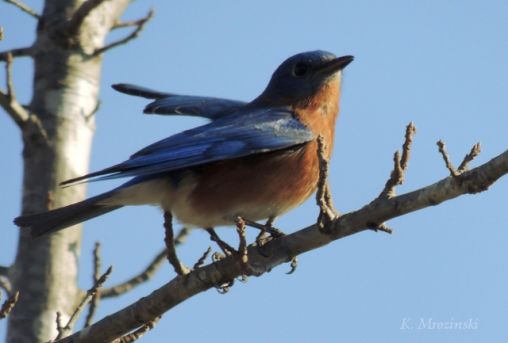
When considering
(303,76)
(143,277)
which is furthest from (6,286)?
(303,76)

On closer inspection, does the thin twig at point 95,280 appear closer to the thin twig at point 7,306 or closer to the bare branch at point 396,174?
the thin twig at point 7,306

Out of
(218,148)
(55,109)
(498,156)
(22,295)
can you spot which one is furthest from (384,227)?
(55,109)

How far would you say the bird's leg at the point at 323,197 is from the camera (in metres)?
5.01

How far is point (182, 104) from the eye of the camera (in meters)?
7.92

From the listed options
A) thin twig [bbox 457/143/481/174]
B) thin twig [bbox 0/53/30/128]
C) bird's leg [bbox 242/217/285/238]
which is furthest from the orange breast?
thin twig [bbox 457/143/481/174]

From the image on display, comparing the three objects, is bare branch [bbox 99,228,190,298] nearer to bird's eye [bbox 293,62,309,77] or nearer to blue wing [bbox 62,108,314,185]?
blue wing [bbox 62,108,314,185]

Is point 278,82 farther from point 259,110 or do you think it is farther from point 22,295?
point 22,295

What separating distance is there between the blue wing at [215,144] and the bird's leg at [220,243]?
0.47 meters

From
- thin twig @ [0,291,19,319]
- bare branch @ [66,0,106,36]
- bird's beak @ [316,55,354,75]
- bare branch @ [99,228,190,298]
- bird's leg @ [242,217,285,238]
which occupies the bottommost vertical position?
thin twig @ [0,291,19,319]

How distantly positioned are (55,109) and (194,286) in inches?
107

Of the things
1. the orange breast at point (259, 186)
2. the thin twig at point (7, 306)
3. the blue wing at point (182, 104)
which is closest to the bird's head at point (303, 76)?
the blue wing at point (182, 104)

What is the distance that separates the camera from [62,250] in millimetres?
7281

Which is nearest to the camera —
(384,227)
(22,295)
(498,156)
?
(498,156)

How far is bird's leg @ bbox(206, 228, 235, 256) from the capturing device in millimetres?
6128
